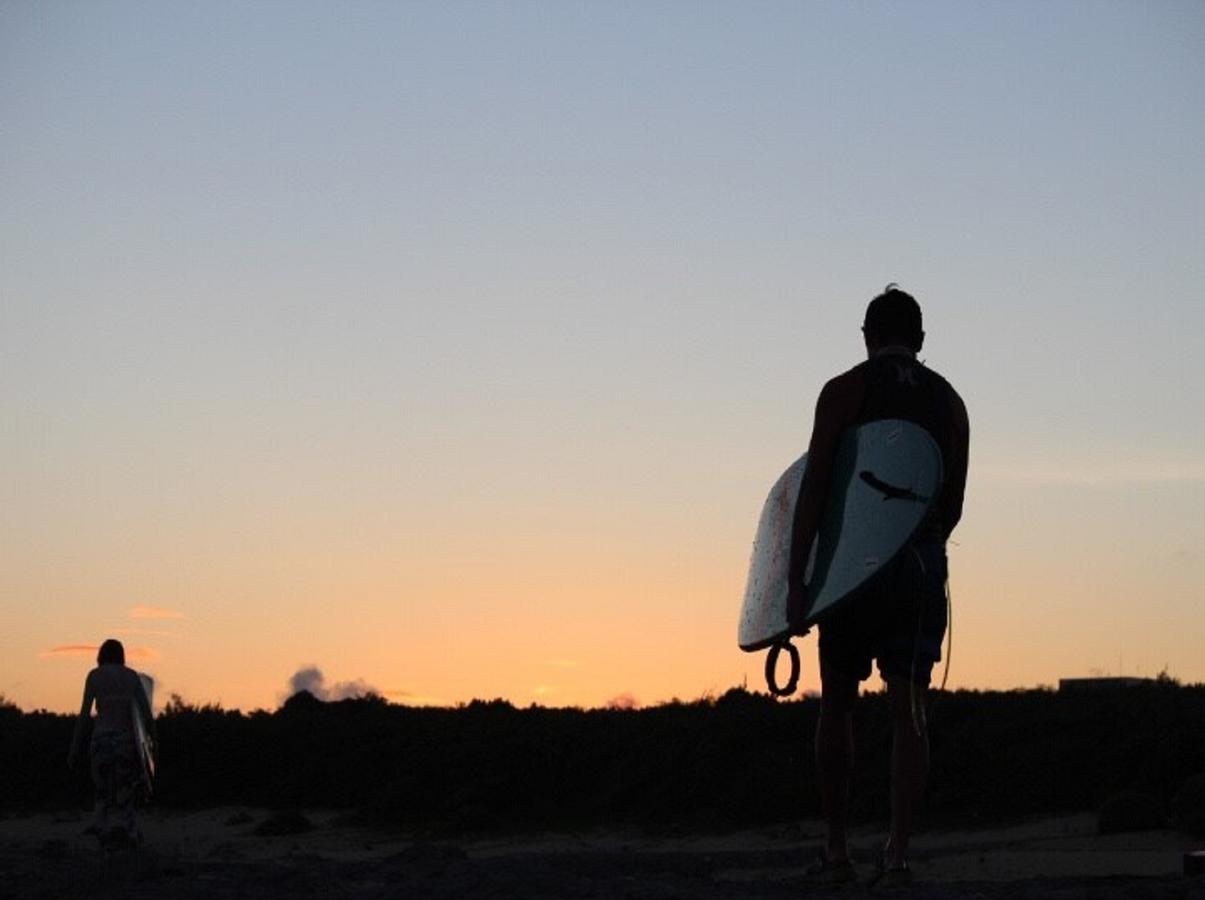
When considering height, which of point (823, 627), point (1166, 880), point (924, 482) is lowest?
point (1166, 880)

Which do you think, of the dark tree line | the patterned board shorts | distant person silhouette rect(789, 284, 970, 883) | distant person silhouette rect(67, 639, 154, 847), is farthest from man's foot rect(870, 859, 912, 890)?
distant person silhouette rect(67, 639, 154, 847)

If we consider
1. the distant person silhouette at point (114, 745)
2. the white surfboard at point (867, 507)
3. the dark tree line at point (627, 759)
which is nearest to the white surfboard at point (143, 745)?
the distant person silhouette at point (114, 745)

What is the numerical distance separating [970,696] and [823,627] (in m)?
9.15

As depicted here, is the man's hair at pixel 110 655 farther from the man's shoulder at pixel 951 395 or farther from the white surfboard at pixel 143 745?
the man's shoulder at pixel 951 395

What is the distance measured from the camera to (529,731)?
17.7 metres

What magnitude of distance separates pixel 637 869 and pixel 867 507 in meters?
3.89

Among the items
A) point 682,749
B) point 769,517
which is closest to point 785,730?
point 682,749

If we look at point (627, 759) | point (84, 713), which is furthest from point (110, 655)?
point (627, 759)

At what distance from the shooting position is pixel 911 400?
716 centimetres

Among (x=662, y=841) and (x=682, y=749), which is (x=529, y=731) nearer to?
(x=682, y=749)

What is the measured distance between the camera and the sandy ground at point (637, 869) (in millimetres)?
6922

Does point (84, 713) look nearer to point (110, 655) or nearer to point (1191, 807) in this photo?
point (110, 655)

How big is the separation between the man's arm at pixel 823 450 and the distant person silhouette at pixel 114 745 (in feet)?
26.5

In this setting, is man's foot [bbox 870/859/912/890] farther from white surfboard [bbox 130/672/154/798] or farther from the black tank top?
white surfboard [bbox 130/672/154/798]
